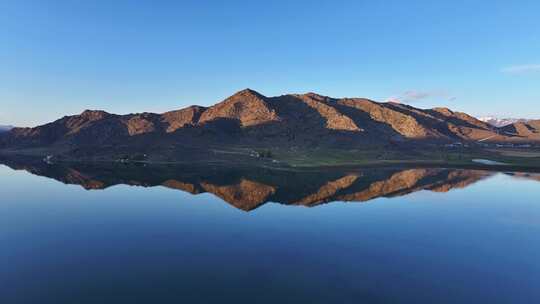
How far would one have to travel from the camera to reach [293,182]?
96125 millimetres

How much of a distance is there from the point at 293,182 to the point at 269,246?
57461 mm

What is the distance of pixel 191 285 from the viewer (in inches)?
1117

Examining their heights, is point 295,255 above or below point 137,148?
below

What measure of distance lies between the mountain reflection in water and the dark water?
1.26 metres

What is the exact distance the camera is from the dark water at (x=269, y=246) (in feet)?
90.0

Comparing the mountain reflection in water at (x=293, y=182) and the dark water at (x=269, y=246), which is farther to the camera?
the mountain reflection in water at (x=293, y=182)

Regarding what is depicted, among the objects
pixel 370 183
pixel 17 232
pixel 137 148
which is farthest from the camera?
pixel 137 148

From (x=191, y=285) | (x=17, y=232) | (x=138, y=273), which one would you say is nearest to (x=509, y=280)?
(x=191, y=285)

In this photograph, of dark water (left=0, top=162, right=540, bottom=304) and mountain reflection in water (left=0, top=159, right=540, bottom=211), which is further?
mountain reflection in water (left=0, top=159, right=540, bottom=211)

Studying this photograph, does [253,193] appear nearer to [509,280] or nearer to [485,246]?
[485,246]

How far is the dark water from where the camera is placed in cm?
2744

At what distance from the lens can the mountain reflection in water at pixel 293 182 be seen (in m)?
74.7

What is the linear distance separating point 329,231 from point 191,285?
24.6 meters

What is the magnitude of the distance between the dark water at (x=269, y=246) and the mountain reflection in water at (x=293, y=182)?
126 centimetres
